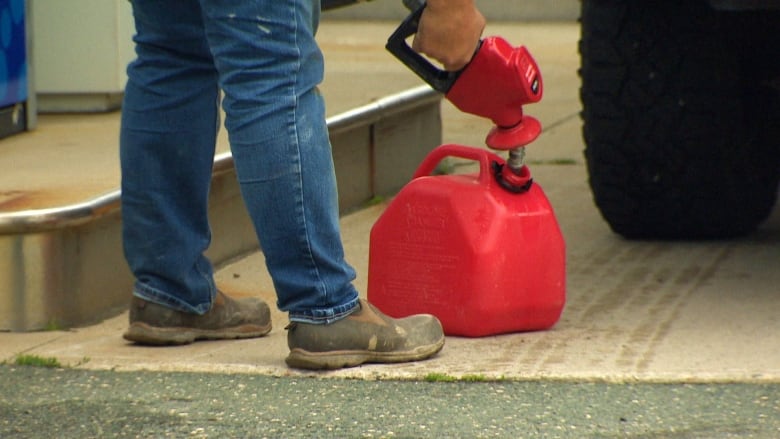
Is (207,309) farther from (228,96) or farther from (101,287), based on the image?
(228,96)

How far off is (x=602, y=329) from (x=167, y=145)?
0.86 metres

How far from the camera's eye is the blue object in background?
3.51 metres

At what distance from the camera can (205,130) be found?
2537mm

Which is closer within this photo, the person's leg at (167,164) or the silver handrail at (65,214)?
the person's leg at (167,164)

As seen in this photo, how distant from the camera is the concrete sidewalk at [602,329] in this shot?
2.40 m

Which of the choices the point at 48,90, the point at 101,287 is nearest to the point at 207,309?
the point at 101,287

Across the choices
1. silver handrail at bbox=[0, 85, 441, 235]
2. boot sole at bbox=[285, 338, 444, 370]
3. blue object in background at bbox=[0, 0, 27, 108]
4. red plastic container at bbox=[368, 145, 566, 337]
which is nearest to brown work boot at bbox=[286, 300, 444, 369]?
boot sole at bbox=[285, 338, 444, 370]

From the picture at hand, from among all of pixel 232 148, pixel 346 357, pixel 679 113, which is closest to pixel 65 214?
pixel 232 148

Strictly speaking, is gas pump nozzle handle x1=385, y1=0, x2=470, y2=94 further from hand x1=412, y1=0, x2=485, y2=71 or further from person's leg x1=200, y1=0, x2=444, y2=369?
person's leg x1=200, y1=0, x2=444, y2=369

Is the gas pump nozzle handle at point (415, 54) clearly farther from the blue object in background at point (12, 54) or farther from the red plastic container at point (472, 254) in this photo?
the blue object in background at point (12, 54)

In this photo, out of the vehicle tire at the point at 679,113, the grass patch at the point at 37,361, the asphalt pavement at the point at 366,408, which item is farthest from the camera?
the vehicle tire at the point at 679,113

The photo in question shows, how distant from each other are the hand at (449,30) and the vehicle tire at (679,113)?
2.86 ft

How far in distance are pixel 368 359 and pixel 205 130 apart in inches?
19.5

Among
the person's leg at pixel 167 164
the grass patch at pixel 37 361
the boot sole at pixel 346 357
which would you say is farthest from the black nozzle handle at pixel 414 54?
the grass patch at pixel 37 361
